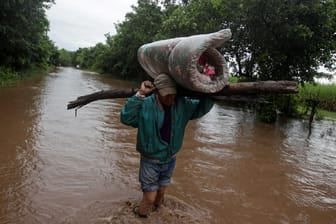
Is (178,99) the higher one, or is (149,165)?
(178,99)

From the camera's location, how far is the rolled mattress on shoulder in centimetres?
247

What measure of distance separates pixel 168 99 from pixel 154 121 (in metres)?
0.24

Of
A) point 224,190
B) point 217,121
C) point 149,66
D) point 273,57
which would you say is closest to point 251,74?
point 273,57

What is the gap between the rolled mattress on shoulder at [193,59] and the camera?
2.47m

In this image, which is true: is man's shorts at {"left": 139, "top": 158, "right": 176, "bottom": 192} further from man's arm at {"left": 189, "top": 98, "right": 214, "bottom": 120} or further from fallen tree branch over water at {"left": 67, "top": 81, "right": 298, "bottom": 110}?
fallen tree branch over water at {"left": 67, "top": 81, "right": 298, "bottom": 110}

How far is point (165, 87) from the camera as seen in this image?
271cm

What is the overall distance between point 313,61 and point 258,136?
15.3 ft

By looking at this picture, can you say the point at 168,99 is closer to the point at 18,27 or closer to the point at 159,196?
the point at 159,196

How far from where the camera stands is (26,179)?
13.1 ft

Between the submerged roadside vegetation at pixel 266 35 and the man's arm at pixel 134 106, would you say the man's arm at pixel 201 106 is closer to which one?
the man's arm at pixel 134 106

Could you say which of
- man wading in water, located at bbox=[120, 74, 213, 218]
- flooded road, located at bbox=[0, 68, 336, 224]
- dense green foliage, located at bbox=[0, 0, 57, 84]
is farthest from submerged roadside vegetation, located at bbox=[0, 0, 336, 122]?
man wading in water, located at bbox=[120, 74, 213, 218]

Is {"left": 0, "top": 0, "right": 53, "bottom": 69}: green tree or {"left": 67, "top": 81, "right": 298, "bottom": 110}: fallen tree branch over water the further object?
{"left": 0, "top": 0, "right": 53, "bottom": 69}: green tree

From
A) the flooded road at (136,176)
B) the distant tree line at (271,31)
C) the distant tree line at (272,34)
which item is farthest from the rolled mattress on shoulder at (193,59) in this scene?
the distant tree line at (271,31)

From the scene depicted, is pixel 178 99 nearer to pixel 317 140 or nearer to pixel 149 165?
pixel 149 165
